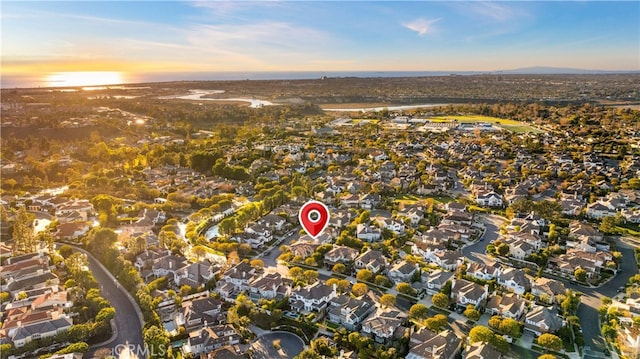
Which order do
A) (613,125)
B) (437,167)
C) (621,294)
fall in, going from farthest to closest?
(613,125), (437,167), (621,294)

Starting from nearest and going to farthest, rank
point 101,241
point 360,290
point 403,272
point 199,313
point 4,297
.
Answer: point 199,313 < point 360,290 < point 4,297 < point 403,272 < point 101,241

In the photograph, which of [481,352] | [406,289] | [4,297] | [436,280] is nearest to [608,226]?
[436,280]

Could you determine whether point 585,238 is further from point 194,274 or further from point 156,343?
point 156,343

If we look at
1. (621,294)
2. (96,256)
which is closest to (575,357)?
(621,294)

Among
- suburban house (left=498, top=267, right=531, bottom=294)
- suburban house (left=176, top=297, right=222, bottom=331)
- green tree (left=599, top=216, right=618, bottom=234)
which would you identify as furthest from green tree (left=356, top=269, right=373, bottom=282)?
green tree (left=599, top=216, right=618, bottom=234)

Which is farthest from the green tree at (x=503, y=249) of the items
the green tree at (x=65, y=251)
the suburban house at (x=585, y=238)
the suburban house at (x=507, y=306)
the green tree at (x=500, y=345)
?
the green tree at (x=65, y=251)

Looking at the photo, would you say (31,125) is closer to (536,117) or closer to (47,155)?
(47,155)
